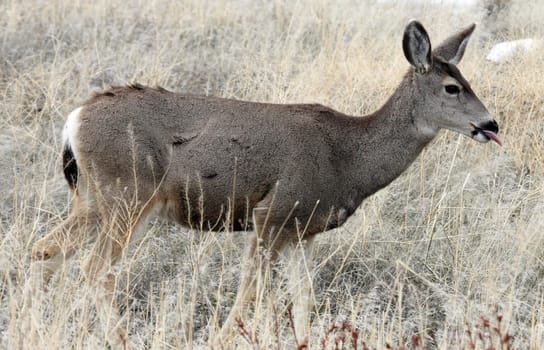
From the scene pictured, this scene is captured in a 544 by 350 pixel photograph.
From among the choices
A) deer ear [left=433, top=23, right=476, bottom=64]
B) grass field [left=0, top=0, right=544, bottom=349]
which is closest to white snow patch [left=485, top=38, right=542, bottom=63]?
grass field [left=0, top=0, right=544, bottom=349]

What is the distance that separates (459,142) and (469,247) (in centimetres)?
144

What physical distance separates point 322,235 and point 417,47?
4.78 feet

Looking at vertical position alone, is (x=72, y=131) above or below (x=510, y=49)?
above

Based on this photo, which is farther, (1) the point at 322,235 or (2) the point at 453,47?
(1) the point at 322,235

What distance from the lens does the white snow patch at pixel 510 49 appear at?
9.25m

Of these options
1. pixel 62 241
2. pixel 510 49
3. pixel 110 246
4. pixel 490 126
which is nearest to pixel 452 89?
pixel 490 126

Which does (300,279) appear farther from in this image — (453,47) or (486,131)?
(453,47)

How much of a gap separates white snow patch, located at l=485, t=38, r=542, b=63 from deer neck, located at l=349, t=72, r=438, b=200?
4000 mm

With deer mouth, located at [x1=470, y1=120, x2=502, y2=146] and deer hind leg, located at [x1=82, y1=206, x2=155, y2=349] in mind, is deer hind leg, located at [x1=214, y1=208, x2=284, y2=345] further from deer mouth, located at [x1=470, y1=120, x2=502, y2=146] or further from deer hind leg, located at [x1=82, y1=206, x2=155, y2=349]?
deer mouth, located at [x1=470, y1=120, x2=502, y2=146]

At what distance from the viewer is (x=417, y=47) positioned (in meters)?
5.46

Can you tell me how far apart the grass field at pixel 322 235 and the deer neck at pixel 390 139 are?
1.71ft

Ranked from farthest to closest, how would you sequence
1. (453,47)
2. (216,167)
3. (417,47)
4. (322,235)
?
(322,235), (453,47), (417,47), (216,167)

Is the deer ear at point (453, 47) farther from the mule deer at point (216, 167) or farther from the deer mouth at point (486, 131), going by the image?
the deer mouth at point (486, 131)

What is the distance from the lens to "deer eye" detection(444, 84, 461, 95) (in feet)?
17.8
